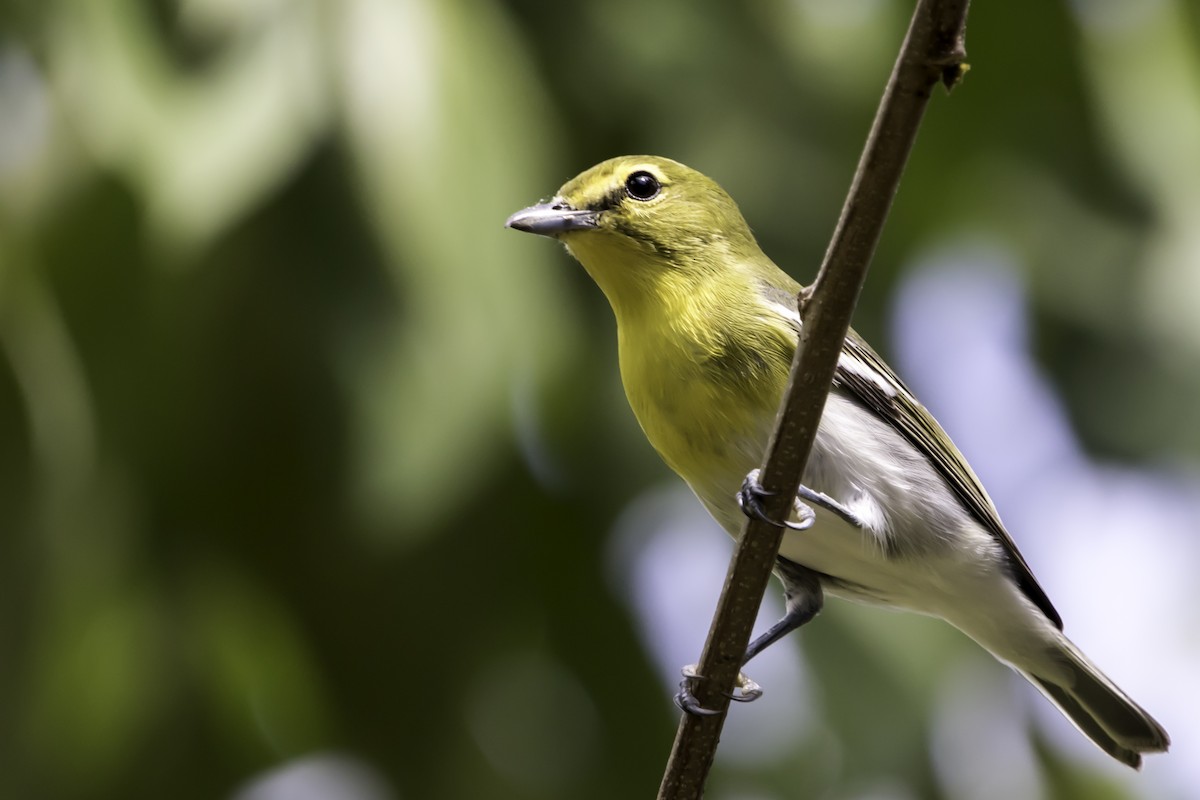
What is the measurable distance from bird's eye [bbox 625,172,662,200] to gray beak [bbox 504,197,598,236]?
14cm

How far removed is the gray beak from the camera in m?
2.82

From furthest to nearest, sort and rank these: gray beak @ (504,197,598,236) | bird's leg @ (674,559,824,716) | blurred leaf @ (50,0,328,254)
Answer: blurred leaf @ (50,0,328,254) < bird's leg @ (674,559,824,716) < gray beak @ (504,197,598,236)

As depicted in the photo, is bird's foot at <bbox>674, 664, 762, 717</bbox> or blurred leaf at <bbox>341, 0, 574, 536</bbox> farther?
blurred leaf at <bbox>341, 0, 574, 536</bbox>

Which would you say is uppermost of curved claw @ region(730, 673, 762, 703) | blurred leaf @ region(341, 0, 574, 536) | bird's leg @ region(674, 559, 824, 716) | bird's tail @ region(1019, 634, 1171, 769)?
blurred leaf @ region(341, 0, 574, 536)

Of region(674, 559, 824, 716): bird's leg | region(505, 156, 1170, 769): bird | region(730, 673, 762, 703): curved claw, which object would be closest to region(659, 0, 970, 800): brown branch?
region(730, 673, 762, 703): curved claw

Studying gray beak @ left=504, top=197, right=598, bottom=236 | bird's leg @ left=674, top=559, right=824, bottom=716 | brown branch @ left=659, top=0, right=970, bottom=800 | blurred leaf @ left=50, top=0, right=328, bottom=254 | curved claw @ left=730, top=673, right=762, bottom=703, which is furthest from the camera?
blurred leaf @ left=50, top=0, right=328, bottom=254

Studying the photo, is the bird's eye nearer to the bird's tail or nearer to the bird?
the bird

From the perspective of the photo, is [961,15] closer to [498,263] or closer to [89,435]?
[498,263]

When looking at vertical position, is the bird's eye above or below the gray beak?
above

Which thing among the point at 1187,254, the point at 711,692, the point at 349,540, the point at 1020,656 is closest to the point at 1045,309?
the point at 1187,254

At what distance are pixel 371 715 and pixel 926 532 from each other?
211 centimetres

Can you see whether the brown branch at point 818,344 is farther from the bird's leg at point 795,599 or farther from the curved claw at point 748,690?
the bird's leg at point 795,599

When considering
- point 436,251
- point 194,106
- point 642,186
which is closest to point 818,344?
point 642,186

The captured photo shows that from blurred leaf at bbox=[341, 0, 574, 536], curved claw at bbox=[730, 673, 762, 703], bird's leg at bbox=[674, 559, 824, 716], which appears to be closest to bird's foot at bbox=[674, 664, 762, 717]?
curved claw at bbox=[730, 673, 762, 703]
